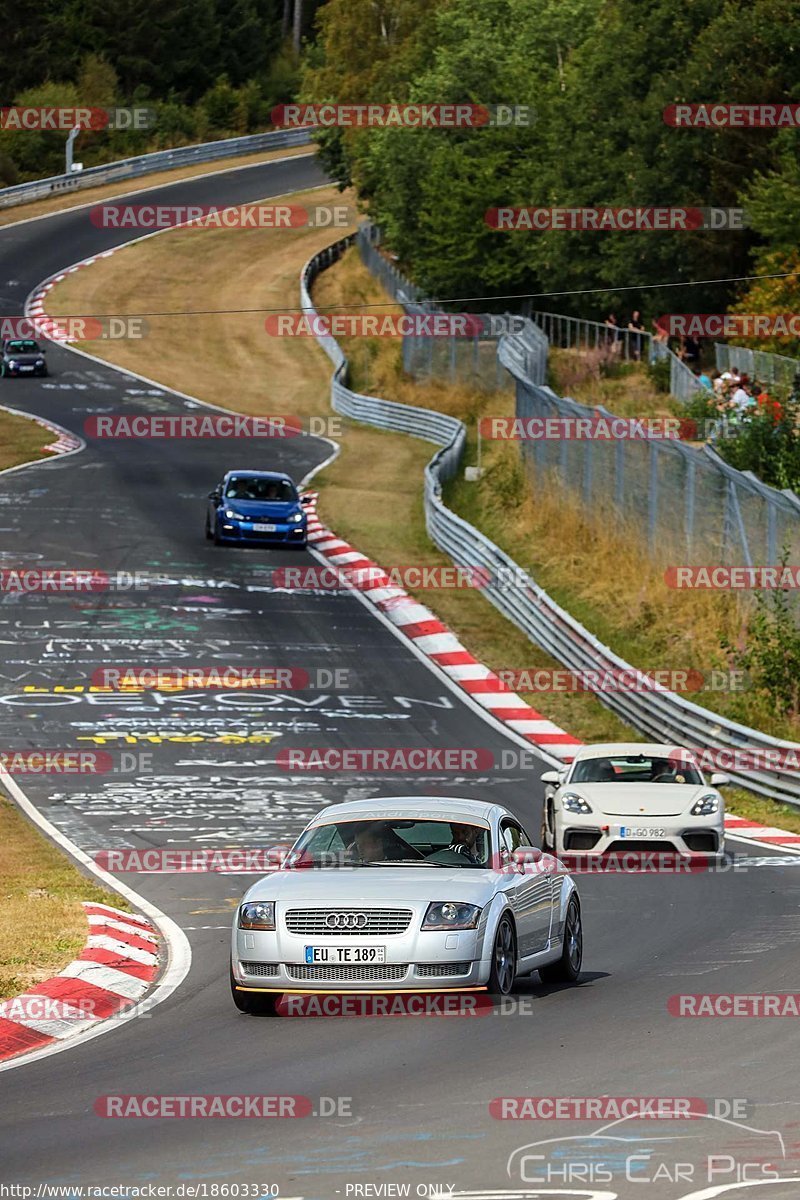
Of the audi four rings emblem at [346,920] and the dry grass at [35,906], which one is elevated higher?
the audi four rings emblem at [346,920]

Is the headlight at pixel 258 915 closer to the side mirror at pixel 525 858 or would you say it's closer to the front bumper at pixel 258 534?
the side mirror at pixel 525 858

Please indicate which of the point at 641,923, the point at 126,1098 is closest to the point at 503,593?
the point at 641,923

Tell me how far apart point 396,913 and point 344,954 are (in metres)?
0.38

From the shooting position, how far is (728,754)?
24.6 m

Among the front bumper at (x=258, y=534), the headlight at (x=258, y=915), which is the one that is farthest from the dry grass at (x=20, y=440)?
the headlight at (x=258, y=915)

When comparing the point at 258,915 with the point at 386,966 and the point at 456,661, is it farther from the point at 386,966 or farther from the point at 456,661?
Result: the point at 456,661

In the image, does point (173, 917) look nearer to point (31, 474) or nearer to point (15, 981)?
point (15, 981)

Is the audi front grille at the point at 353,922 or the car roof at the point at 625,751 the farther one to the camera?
the car roof at the point at 625,751

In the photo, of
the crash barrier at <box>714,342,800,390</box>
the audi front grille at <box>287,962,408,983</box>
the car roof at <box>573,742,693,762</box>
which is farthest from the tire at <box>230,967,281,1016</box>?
the crash barrier at <box>714,342,800,390</box>

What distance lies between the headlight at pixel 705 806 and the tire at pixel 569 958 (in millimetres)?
6001

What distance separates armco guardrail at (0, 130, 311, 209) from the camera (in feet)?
312

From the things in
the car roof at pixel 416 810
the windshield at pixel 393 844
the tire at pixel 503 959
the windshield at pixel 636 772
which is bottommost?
the windshield at pixel 636 772

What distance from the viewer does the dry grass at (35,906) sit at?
13.3 metres

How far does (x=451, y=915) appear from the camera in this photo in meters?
11.6
